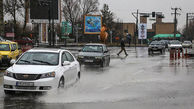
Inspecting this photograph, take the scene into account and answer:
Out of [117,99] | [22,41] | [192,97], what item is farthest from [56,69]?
[22,41]

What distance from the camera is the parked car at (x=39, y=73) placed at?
9.73m

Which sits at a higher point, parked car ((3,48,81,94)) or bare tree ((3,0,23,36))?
bare tree ((3,0,23,36))

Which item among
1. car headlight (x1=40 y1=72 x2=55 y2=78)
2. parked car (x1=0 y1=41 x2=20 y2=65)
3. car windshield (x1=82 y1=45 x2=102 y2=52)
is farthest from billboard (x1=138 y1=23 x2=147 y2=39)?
car headlight (x1=40 y1=72 x2=55 y2=78)

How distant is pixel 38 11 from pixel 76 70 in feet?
168

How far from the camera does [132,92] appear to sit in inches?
432

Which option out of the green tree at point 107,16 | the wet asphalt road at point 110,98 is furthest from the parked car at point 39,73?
the green tree at point 107,16

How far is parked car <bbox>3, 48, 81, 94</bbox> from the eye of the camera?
973 cm

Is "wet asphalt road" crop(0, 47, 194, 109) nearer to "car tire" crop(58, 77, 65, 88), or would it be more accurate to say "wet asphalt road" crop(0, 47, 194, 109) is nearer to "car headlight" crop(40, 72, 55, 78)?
"car tire" crop(58, 77, 65, 88)

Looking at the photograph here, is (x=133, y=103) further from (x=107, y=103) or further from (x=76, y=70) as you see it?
(x=76, y=70)

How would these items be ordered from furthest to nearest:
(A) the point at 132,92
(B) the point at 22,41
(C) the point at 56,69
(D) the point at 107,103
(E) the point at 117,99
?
(B) the point at 22,41 < (A) the point at 132,92 < (C) the point at 56,69 < (E) the point at 117,99 < (D) the point at 107,103

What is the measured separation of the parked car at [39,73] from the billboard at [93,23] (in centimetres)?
6758

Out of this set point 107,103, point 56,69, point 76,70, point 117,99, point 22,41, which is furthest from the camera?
point 22,41

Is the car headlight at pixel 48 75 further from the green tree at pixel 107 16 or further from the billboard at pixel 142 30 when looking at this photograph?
the green tree at pixel 107 16

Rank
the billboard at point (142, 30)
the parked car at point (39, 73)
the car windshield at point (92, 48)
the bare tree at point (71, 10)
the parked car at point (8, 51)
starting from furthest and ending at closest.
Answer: the bare tree at point (71, 10)
the billboard at point (142, 30)
the car windshield at point (92, 48)
the parked car at point (8, 51)
the parked car at point (39, 73)
